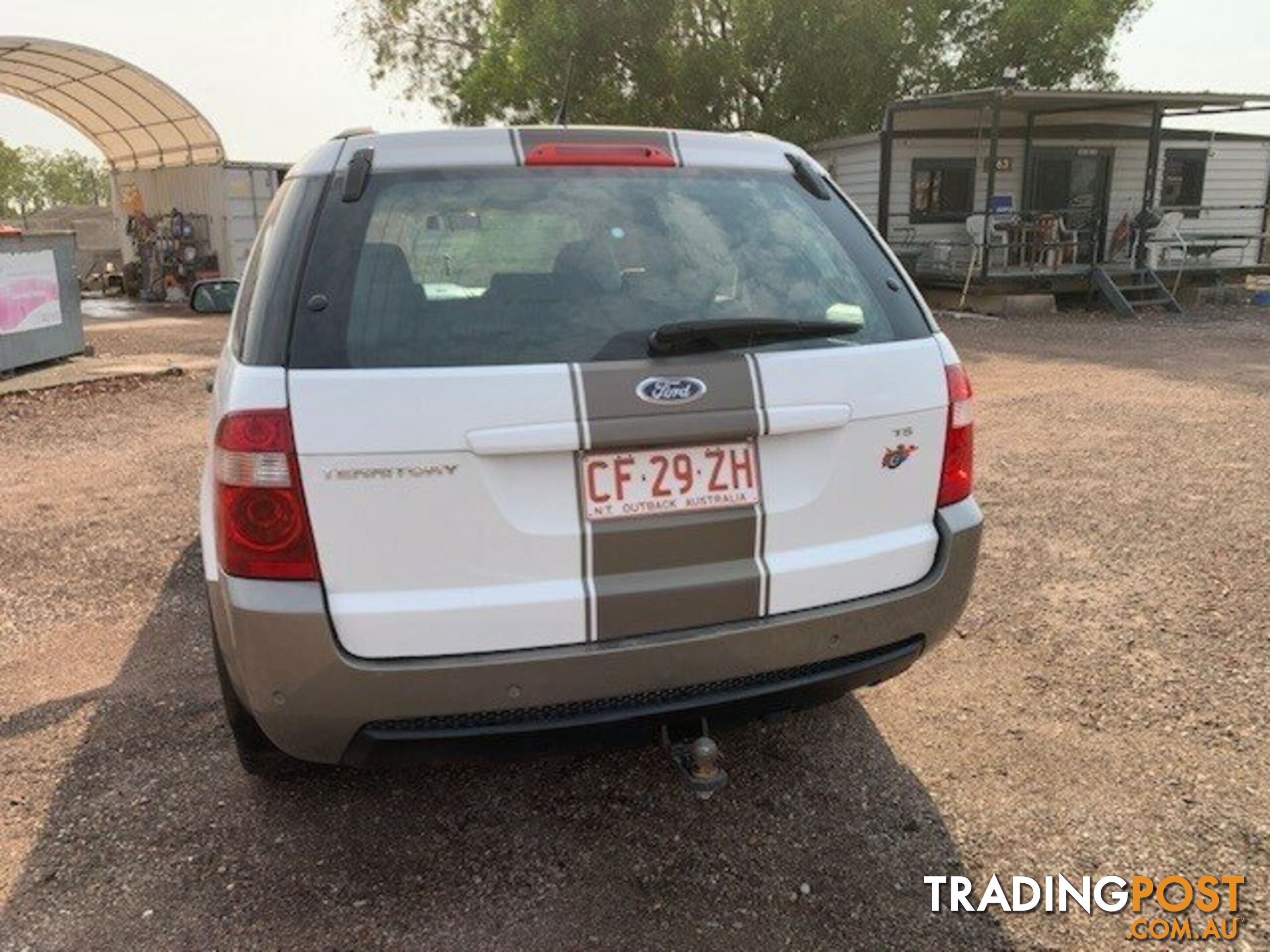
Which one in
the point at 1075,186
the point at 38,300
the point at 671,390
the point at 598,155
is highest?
the point at 1075,186

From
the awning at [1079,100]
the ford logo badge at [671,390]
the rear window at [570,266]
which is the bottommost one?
the ford logo badge at [671,390]

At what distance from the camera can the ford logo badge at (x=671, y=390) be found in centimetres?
211

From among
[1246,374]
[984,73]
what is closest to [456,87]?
[984,73]

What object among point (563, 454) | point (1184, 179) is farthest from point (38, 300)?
point (1184, 179)

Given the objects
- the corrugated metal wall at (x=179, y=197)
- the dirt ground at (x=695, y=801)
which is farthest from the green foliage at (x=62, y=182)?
the dirt ground at (x=695, y=801)

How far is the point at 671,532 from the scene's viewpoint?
7.06 ft

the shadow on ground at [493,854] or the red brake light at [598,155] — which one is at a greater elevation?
the red brake light at [598,155]

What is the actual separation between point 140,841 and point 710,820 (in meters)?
1.51

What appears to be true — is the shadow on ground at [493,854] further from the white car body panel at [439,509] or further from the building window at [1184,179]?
the building window at [1184,179]

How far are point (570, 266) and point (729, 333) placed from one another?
412 millimetres

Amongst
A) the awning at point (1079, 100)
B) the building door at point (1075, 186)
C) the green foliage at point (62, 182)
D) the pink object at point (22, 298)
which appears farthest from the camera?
the green foliage at point (62, 182)

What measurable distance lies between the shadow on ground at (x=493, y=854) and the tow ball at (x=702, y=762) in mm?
302

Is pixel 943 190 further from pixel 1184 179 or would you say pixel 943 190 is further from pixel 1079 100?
pixel 1184 179

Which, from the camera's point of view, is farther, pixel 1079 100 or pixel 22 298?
pixel 1079 100
